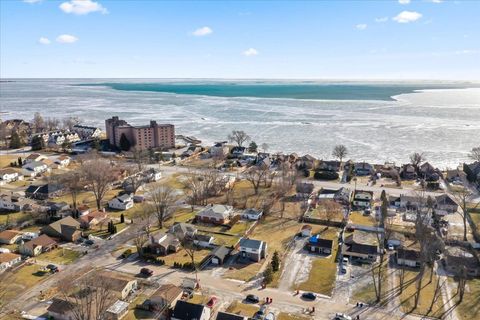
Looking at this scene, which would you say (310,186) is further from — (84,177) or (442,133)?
(442,133)

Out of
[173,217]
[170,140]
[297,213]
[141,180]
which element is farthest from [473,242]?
[170,140]

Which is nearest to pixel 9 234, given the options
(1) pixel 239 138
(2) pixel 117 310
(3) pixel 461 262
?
(2) pixel 117 310

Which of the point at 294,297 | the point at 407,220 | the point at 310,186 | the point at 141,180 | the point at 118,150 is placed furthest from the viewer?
the point at 118,150

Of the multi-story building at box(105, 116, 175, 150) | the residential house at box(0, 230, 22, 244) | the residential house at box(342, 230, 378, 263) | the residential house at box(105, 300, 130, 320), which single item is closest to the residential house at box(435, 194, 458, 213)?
the residential house at box(342, 230, 378, 263)

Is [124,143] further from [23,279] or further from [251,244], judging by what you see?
[251,244]

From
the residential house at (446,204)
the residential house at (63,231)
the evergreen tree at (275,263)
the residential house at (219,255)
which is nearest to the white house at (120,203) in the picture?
the residential house at (63,231)

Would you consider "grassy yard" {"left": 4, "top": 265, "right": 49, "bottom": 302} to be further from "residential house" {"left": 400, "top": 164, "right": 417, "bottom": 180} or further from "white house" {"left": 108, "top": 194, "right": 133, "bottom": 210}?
"residential house" {"left": 400, "top": 164, "right": 417, "bottom": 180}
